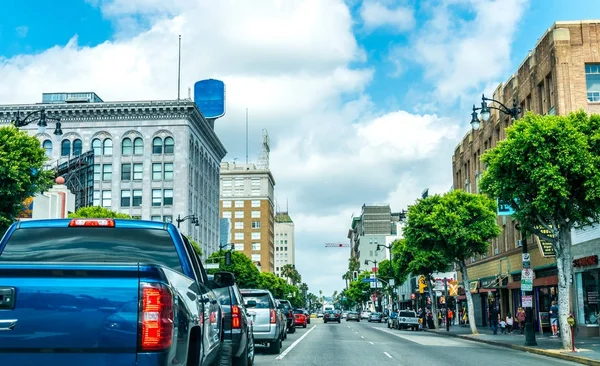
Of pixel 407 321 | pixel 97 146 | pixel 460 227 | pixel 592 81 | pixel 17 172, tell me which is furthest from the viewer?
pixel 97 146

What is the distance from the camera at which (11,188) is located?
79.8ft

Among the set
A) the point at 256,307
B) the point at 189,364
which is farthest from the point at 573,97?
the point at 189,364

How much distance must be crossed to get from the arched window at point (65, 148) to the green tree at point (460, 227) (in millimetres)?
49737

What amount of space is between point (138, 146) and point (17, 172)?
2230 inches

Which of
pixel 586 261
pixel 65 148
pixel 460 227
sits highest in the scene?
pixel 65 148

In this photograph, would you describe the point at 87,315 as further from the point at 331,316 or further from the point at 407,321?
the point at 331,316

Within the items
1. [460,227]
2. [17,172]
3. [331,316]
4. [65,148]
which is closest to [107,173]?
[65,148]

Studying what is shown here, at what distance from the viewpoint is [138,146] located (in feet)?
262

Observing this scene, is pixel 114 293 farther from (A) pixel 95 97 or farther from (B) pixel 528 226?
(A) pixel 95 97

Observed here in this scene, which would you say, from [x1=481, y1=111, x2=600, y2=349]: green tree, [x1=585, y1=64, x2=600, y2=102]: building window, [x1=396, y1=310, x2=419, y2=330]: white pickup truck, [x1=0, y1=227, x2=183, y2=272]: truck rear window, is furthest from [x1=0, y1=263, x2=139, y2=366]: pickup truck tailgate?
[x1=396, y1=310, x2=419, y2=330]: white pickup truck

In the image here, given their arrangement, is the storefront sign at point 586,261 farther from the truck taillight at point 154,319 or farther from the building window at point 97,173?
the building window at point 97,173

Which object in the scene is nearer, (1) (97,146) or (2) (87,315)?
(2) (87,315)

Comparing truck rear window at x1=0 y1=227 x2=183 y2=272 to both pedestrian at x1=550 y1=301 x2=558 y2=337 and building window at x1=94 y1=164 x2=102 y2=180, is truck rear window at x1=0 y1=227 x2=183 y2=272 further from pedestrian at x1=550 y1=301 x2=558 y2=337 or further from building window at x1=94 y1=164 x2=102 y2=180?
building window at x1=94 y1=164 x2=102 y2=180

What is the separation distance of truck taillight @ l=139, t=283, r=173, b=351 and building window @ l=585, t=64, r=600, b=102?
3482cm
